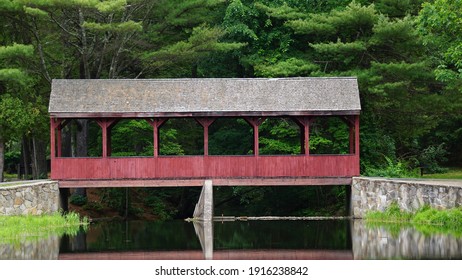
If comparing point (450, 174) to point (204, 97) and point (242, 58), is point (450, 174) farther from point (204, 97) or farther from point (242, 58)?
point (204, 97)

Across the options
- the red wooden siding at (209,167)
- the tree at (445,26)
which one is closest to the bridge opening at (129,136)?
the red wooden siding at (209,167)

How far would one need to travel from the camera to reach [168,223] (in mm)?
34938

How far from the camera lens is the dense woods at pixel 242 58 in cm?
3734

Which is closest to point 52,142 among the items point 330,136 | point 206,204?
point 206,204

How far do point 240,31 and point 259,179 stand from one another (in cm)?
Result: 919

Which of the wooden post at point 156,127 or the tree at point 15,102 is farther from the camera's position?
the tree at point 15,102

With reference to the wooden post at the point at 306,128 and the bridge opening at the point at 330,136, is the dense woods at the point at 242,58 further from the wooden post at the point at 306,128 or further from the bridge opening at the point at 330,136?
the wooden post at the point at 306,128

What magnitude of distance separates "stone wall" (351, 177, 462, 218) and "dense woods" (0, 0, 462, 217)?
3.51m

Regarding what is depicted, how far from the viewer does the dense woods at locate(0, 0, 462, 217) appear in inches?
1470

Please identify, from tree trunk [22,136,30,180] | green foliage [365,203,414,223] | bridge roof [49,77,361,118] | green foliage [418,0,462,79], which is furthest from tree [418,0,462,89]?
tree trunk [22,136,30,180]

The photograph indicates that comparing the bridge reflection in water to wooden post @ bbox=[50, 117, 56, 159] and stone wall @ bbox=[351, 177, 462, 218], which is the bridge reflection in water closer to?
stone wall @ bbox=[351, 177, 462, 218]

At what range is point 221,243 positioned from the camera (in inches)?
984

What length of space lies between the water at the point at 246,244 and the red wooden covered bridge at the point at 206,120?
10.1 feet
